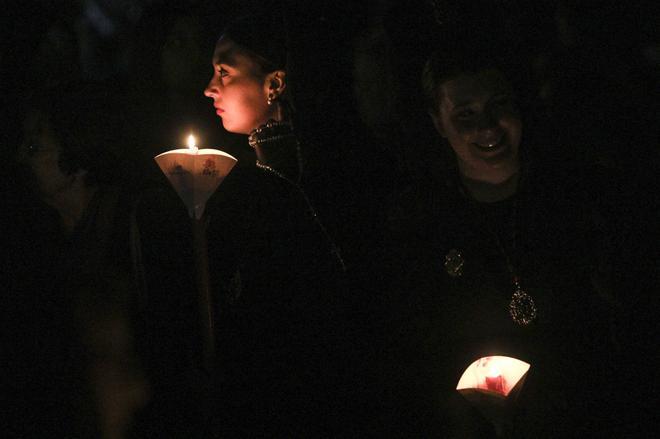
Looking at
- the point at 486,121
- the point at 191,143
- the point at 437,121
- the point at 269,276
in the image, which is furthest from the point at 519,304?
the point at 191,143

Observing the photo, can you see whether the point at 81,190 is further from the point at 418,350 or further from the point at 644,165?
the point at 644,165

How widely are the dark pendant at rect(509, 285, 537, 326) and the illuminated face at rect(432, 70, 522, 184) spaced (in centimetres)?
A: 54

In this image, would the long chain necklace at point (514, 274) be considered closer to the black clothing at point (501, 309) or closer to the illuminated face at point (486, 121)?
the black clothing at point (501, 309)

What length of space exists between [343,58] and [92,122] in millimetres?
1394

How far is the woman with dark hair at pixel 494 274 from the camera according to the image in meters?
2.88

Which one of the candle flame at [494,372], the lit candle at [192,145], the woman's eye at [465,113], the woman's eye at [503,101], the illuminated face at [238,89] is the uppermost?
the illuminated face at [238,89]

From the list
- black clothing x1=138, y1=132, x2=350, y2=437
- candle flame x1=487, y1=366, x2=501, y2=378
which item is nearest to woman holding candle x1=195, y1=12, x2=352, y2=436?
black clothing x1=138, y1=132, x2=350, y2=437

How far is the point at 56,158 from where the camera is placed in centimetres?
351

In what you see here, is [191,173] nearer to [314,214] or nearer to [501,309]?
[314,214]

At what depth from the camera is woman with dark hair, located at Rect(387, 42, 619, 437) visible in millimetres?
2883

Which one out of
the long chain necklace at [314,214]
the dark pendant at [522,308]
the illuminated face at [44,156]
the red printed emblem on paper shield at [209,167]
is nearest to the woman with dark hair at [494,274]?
the dark pendant at [522,308]

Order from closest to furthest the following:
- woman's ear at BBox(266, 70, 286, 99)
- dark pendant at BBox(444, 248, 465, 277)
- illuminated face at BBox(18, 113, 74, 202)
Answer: dark pendant at BBox(444, 248, 465, 277)
woman's ear at BBox(266, 70, 286, 99)
illuminated face at BBox(18, 113, 74, 202)

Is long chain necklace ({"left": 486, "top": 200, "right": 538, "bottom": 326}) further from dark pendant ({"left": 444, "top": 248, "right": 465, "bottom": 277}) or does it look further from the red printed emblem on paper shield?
the red printed emblem on paper shield

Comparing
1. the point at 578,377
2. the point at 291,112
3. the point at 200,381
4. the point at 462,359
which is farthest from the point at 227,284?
the point at 578,377
